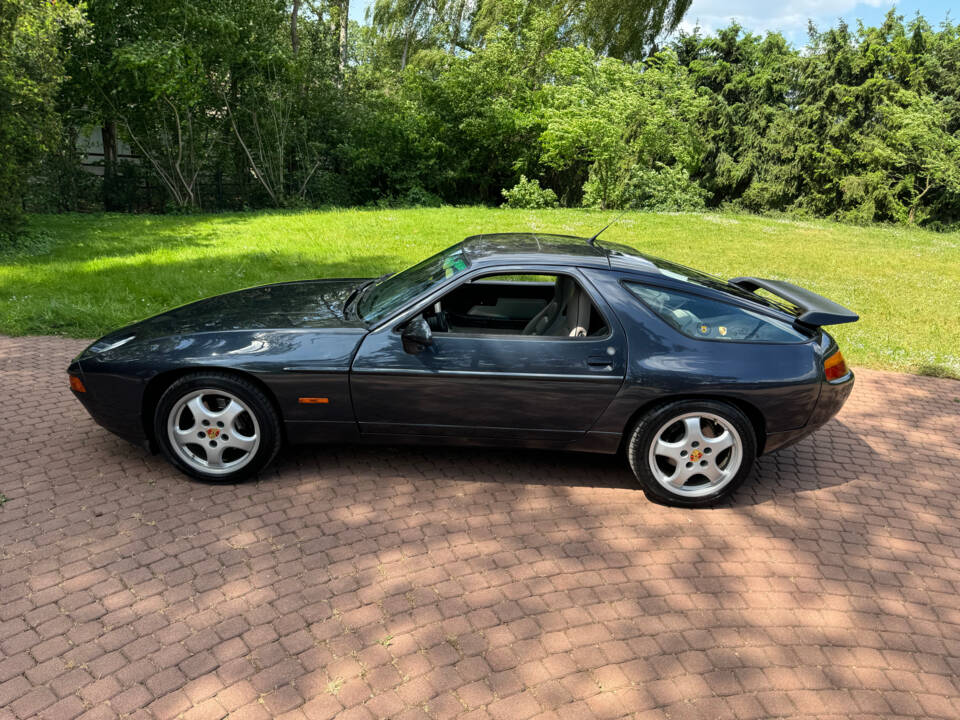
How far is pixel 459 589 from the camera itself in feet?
11.8

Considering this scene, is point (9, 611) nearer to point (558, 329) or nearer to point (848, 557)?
point (558, 329)

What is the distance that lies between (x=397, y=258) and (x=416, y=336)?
848 centimetres

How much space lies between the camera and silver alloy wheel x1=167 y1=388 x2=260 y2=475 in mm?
4352

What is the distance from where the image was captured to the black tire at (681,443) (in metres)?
4.36

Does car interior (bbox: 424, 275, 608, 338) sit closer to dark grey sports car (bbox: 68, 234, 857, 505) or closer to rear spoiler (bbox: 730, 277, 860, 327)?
dark grey sports car (bbox: 68, 234, 857, 505)

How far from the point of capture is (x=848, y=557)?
163 inches

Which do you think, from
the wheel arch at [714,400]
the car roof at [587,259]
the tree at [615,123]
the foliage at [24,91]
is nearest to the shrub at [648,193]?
the tree at [615,123]

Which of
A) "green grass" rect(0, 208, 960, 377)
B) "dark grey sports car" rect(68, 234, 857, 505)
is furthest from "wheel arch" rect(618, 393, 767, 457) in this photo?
"green grass" rect(0, 208, 960, 377)

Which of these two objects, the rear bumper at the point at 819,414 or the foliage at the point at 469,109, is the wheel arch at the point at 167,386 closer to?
the rear bumper at the point at 819,414

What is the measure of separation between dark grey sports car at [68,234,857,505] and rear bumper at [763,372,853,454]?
0.5 inches

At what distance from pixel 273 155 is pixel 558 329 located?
20.3 m

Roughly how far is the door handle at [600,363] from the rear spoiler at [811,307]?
134 centimetres

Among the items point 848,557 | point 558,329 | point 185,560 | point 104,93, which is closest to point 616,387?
point 558,329

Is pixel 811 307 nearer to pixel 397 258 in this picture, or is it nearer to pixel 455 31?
pixel 397 258
